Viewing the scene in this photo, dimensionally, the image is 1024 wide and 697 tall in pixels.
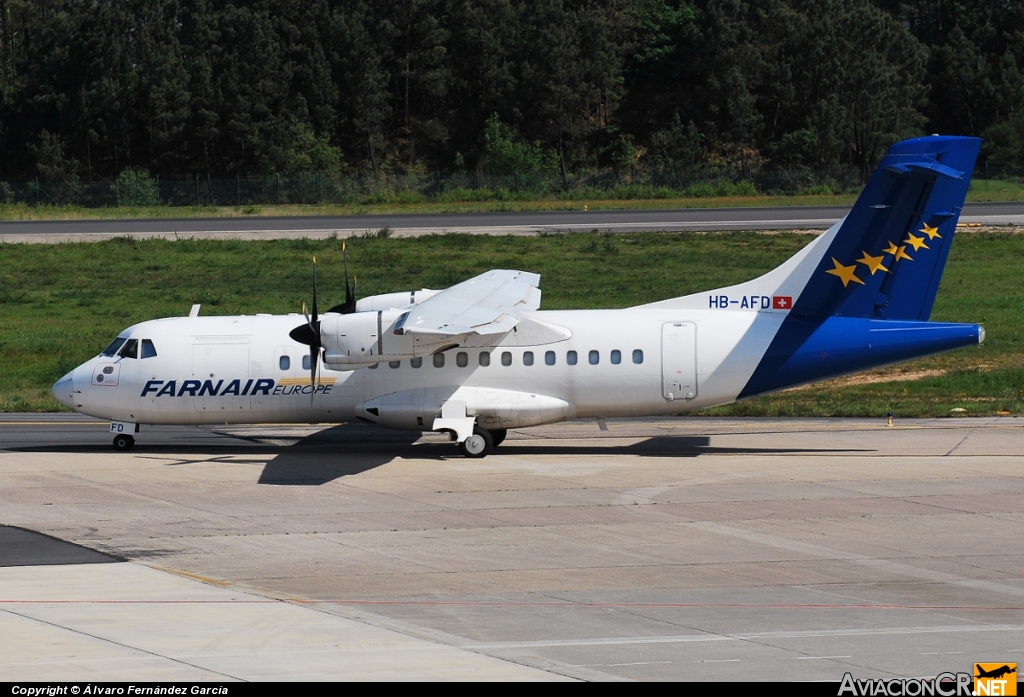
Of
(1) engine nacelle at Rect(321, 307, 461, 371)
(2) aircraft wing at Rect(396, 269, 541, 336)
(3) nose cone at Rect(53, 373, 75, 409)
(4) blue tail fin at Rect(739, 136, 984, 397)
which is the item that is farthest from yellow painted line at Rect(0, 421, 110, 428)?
(4) blue tail fin at Rect(739, 136, 984, 397)

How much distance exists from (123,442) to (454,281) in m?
24.3

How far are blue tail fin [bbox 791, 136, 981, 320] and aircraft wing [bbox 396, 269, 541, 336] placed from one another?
584cm

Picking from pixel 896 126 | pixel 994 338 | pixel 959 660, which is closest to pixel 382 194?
pixel 896 126

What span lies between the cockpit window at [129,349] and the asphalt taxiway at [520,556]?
224 centimetres

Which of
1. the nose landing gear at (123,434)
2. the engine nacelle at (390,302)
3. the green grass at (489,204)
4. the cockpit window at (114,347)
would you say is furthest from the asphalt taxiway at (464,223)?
the nose landing gear at (123,434)

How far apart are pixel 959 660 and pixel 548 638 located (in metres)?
4.32

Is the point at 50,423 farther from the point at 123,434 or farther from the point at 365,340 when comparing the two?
the point at 365,340

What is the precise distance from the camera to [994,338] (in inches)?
1590

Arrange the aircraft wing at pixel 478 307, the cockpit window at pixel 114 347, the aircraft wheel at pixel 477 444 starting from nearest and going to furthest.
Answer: the aircraft wing at pixel 478 307
the aircraft wheel at pixel 477 444
the cockpit window at pixel 114 347

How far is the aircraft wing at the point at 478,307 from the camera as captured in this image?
75.0 feet

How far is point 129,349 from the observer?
2802 cm

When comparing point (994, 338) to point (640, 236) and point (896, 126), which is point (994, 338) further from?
point (896, 126)

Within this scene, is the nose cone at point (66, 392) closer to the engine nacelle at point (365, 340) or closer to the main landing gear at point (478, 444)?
the engine nacelle at point (365, 340)

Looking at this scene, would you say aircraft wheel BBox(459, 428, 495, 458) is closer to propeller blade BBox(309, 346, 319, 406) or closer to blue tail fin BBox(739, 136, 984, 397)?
propeller blade BBox(309, 346, 319, 406)
